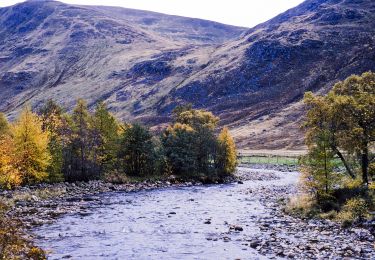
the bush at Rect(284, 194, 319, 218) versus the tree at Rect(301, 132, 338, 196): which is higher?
the tree at Rect(301, 132, 338, 196)

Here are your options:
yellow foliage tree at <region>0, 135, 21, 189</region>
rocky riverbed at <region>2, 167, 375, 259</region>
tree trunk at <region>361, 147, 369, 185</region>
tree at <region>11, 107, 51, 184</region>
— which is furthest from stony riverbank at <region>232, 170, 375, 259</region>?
tree at <region>11, 107, 51, 184</region>

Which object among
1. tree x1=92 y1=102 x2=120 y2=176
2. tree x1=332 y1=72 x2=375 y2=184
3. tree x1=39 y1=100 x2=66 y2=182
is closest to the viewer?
tree x1=332 y1=72 x2=375 y2=184

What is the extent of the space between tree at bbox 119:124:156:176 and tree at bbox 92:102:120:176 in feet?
6.23

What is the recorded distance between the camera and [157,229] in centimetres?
3534

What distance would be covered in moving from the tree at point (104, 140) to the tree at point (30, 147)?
13.1 meters

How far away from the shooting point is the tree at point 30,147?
56.9 m

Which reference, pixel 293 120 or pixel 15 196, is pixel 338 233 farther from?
pixel 293 120

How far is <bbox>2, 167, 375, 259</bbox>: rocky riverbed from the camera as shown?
88.0 ft

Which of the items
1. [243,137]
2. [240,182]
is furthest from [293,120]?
[240,182]

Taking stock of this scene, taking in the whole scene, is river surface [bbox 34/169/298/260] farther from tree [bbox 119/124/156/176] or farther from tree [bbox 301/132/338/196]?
tree [bbox 119/124/156/176]

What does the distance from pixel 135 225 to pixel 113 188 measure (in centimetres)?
2693

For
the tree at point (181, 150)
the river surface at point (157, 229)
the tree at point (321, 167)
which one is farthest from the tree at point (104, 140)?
the tree at point (321, 167)

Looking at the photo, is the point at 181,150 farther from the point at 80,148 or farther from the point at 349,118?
the point at 349,118

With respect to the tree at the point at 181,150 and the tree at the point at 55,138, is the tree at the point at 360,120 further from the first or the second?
the tree at the point at 55,138
